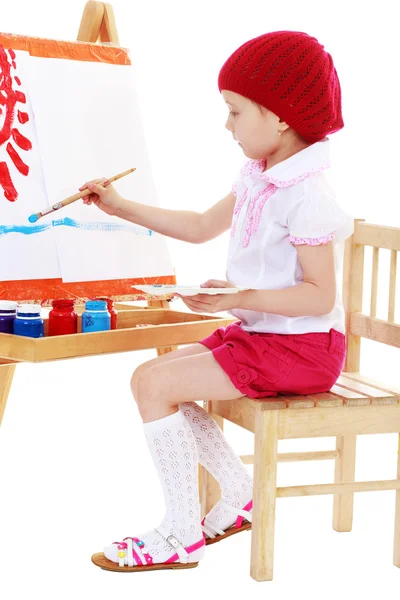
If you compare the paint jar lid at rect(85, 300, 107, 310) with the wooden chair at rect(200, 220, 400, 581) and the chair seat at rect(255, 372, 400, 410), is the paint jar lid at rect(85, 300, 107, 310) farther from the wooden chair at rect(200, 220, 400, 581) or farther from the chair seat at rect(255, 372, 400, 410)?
the chair seat at rect(255, 372, 400, 410)

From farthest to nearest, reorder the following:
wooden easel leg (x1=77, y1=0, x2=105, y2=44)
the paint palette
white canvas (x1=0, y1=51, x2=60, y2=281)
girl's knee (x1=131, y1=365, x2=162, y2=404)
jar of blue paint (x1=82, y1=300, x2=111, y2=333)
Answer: wooden easel leg (x1=77, y1=0, x2=105, y2=44)
white canvas (x1=0, y1=51, x2=60, y2=281)
jar of blue paint (x1=82, y1=300, x2=111, y2=333)
girl's knee (x1=131, y1=365, x2=162, y2=404)
the paint palette

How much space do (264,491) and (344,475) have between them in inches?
20.6

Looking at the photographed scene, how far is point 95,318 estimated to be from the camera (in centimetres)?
253

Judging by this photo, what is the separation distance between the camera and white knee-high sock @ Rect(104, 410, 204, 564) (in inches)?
94.1

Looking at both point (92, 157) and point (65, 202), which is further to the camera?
point (92, 157)

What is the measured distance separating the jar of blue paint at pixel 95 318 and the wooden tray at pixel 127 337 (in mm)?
64

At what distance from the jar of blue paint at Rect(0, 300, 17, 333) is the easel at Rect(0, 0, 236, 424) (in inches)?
2.7

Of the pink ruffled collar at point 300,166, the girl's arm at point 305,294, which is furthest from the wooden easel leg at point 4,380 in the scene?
the pink ruffled collar at point 300,166

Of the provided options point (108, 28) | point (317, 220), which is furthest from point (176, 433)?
point (108, 28)

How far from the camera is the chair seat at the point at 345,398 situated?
2.34 meters

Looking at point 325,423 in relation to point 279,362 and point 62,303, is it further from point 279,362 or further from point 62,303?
point 62,303

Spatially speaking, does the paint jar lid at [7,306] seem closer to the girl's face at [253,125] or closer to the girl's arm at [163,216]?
the girl's arm at [163,216]

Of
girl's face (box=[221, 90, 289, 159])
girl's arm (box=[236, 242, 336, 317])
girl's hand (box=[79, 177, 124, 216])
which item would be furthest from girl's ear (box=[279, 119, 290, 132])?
girl's hand (box=[79, 177, 124, 216])

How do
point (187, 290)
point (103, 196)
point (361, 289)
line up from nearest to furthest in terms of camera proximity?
1. point (187, 290)
2. point (103, 196)
3. point (361, 289)
